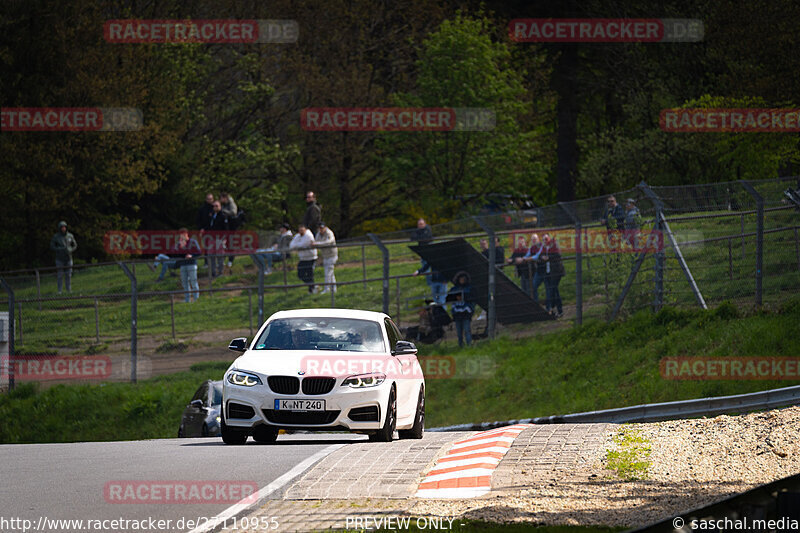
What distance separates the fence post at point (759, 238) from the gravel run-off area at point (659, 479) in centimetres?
839

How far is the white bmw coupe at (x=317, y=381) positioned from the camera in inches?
547

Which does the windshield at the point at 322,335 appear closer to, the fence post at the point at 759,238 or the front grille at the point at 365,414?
the front grille at the point at 365,414

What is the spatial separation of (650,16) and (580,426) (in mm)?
38462

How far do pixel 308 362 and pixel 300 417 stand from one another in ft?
2.23

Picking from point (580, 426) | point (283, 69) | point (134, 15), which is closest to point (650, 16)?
point (283, 69)

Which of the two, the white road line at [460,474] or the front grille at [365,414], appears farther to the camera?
the front grille at [365,414]

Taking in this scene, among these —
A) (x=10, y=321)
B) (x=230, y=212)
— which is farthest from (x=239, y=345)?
(x=230, y=212)

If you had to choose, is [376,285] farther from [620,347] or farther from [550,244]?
[620,347]

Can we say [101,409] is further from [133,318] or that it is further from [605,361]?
[605,361]

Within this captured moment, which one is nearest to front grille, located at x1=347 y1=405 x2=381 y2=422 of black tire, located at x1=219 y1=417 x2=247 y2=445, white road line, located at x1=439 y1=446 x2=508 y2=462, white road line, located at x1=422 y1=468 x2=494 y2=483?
black tire, located at x1=219 y1=417 x2=247 y2=445

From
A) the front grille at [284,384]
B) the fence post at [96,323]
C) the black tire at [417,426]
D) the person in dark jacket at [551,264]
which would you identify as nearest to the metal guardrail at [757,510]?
the front grille at [284,384]

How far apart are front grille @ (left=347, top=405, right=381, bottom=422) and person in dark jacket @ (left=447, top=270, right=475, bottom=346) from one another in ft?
40.7

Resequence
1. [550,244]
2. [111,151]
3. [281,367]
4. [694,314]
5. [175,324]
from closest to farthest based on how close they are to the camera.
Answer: [281,367] → [694,314] → [550,244] → [175,324] → [111,151]

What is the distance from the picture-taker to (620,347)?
2362 centimetres
